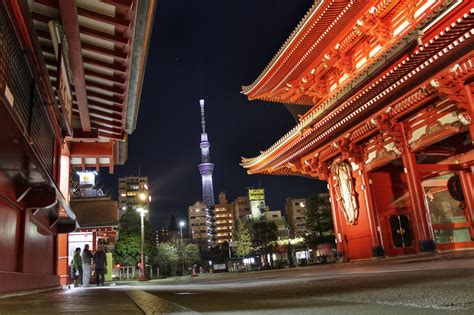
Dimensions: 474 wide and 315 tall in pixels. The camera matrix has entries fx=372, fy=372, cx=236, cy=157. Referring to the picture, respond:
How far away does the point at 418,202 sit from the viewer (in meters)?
12.5

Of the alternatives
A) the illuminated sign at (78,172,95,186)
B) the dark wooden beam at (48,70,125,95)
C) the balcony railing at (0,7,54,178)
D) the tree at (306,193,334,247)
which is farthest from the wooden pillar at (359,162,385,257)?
the illuminated sign at (78,172,95,186)

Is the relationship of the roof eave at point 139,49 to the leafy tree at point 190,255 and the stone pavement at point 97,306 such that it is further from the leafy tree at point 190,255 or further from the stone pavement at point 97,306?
the leafy tree at point 190,255

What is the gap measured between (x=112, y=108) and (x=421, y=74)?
8501 millimetres

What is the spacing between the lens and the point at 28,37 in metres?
5.98

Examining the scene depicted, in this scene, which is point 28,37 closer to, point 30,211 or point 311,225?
Answer: point 30,211

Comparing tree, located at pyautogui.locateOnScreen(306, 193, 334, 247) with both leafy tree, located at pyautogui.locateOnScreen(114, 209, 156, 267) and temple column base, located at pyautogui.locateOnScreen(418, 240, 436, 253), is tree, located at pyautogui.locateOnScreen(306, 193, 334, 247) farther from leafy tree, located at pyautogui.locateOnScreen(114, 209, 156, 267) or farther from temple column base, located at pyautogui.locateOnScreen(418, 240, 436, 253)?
temple column base, located at pyautogui.locateOnScreen(418, 240, 436, 253)

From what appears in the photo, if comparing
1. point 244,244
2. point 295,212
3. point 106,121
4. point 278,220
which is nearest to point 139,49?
point 106,121

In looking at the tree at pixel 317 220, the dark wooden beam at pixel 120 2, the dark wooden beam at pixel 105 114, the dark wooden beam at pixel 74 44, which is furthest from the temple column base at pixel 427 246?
the tree at pixel 317 220

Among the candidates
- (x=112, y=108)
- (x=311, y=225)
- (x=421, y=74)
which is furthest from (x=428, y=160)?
(x=311, y=225)

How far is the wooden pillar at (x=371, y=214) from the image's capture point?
14.5 metres

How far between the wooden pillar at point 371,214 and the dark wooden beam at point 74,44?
1099 cm

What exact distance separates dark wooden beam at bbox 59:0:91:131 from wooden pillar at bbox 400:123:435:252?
1033cm

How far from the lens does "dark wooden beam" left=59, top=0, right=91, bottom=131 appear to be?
5519mm

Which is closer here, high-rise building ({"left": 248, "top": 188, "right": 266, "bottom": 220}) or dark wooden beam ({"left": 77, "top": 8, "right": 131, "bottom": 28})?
dark wooden beam ({"left": 77, "top": 8, "right": 131, "bottom": 28})
